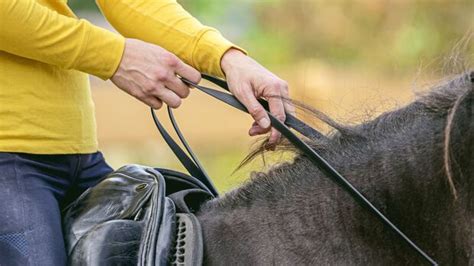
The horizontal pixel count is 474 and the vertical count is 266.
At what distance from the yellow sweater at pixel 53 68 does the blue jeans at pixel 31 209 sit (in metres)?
0.03

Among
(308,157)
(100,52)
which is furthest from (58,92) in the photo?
(308,157)

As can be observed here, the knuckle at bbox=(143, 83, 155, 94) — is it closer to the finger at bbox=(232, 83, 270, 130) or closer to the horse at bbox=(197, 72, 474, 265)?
the finger at bbox=(232, 83, 270, 130)

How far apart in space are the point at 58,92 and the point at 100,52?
0.60ft

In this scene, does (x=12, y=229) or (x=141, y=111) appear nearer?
(x=12, y=229)

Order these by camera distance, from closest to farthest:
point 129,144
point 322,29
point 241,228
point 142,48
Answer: point 241,228 → point 142,48 → point 129,144 → point 322,29

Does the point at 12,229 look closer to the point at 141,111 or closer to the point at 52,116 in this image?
the point at 52,116

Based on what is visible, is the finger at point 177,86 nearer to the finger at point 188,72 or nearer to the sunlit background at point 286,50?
the finger at point 188,72

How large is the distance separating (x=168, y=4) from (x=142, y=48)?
0.37m

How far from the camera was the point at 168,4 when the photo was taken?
105 inches

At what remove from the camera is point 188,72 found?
7.72 ft

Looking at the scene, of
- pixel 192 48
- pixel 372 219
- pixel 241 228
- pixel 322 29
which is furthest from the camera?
pixel 322 29

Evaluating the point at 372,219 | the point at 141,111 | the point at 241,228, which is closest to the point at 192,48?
the point at 241,228

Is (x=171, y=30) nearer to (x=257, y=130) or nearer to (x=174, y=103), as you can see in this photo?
(x=174, y=103)

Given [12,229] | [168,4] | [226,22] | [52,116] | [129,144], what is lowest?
[129,144]
